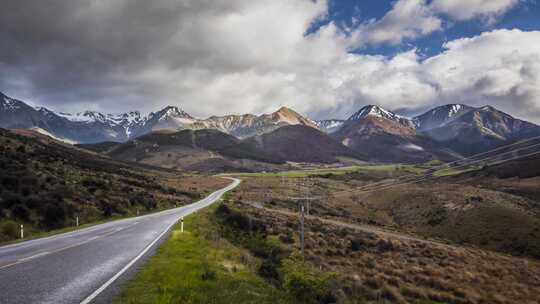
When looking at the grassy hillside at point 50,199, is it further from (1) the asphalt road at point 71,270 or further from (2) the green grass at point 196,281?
(2) the green grass at point 196,281

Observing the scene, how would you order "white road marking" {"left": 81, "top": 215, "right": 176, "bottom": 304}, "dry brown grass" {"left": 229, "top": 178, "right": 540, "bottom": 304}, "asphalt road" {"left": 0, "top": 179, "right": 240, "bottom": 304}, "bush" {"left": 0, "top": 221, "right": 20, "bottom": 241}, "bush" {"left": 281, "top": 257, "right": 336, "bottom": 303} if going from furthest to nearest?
"bush" {"left": 0, "top": 221, "right": 20, "bottom": 241}, "dry brown grass" {"left": 229, "top": 178, "right": 540, "bottom": 304}, "bush" {"left": 281, "top": 257, "right": 336, "bottom": 303}, "asphalt road" {"left": 0, "top": 179, "right": 240, "bottom": 304}, "white road marking" {"left": 81, "top": 215, "right": 176, "bottom": 304}

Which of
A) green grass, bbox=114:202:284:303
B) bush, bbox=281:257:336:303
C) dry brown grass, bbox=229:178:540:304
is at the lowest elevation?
dry brown grass, bbox=229:178:540:304

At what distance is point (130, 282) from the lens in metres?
10.8

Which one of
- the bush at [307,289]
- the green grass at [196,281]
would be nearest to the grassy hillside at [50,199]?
the green grass at [196,281]

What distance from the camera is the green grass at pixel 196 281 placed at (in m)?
9.51

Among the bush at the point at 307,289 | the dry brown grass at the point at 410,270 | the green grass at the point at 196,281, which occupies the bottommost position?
the dry brown grass at the point at 410,270

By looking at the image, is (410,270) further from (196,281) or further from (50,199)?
(50,199)

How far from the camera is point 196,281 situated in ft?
37.1

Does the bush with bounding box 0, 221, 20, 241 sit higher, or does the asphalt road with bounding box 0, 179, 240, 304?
the asphalt road with bounding box 0, 179, 240, 304

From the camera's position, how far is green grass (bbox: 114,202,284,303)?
31.2ft

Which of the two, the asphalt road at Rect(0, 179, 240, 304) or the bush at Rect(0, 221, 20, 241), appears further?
the bush at Rect(0, 221, 20, 241)

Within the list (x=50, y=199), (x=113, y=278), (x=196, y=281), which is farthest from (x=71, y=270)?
(x=50, y=199)

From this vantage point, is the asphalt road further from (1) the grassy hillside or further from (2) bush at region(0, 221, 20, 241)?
(1) the grassy hillside

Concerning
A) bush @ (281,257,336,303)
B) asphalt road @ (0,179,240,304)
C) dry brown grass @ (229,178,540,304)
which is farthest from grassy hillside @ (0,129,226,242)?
bush @ (281,257,336,303)
